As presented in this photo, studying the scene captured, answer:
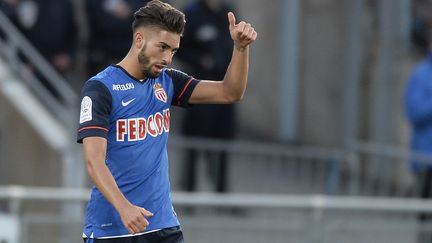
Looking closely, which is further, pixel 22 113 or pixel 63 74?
pixel 63 74

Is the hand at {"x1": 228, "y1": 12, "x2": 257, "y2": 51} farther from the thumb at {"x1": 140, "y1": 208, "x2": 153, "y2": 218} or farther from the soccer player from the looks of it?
the thumb at {"x1": 140, "y1": 208, "x2": 153, "y2": 218}

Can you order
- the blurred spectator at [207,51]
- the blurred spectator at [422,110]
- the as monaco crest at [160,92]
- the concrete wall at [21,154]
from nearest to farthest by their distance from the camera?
1. the as monaco crest at [160,92]
2. the blurred spectator at [422,110]
3. the concrete wall at [21,154]
4. the blurred spectator at [207,51]

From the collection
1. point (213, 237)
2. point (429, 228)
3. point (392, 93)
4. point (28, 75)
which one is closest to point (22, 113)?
point (28, 75)

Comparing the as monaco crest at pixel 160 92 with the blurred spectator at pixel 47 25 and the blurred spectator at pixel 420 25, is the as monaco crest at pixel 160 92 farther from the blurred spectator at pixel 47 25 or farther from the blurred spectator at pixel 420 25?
the blurred spectator at pixel 420 25

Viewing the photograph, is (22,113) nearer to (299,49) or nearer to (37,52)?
(37,52)

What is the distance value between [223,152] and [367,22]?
12.1 feet

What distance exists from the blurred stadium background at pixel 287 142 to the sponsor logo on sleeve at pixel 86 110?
3230mm

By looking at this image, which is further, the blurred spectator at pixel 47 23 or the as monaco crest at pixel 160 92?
the blurred spectator at pixel 47 23

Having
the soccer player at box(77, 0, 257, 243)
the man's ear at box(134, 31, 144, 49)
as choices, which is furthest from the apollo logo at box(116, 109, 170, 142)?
the man's ear at box(134, 31, 144, 49)

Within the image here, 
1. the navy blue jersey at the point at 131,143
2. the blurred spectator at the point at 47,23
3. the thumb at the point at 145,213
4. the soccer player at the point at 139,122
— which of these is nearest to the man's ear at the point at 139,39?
the soccer player at the point at 139,122

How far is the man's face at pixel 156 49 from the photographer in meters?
7.20

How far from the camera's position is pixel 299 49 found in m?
17.0

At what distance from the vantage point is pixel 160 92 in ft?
24.7

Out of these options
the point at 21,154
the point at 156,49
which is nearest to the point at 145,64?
the point at 156,49
